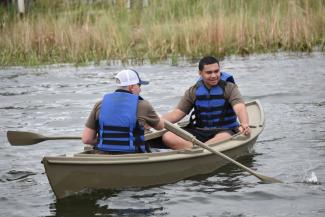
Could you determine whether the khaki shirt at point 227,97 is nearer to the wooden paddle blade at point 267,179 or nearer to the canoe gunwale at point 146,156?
the canoe gunwale at point 146,156

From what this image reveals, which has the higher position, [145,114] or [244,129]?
[145,114]

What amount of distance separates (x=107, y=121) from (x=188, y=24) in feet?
32.7

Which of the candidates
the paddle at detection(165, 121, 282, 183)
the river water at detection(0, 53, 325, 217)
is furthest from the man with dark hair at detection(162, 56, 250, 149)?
the paddle at detection(165, 121, 282, 183)

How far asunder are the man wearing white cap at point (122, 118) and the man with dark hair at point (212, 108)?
49.9 inches

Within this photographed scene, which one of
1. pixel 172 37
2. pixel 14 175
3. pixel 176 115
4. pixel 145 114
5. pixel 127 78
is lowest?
pixel 14 175

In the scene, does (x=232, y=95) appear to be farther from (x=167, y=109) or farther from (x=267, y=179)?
(x=167, y=109)

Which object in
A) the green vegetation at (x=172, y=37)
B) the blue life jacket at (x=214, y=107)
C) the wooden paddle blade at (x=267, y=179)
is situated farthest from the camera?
the green vegetation at (x=172, y=37)

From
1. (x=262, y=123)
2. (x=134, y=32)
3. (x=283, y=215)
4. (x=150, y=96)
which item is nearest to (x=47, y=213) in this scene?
(x=283, y=215)

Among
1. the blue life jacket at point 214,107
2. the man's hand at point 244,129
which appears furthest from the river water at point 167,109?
the blue life jacket at point 214,107

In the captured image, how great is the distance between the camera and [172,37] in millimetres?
16859

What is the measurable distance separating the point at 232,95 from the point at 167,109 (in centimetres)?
420

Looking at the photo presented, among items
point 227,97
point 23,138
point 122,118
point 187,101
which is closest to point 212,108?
point 227,97

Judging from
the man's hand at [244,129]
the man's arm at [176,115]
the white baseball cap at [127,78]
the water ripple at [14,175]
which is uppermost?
the white baseball cap at [127,78]

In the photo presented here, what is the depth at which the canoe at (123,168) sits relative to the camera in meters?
6.85
